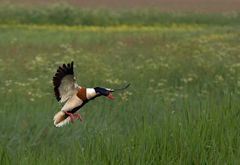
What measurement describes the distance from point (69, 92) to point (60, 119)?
0.41 feet

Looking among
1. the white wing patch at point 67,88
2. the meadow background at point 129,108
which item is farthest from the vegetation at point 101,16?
the white wing patch at point 67,88

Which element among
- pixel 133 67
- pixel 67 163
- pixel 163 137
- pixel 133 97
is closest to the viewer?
pixel 67 163

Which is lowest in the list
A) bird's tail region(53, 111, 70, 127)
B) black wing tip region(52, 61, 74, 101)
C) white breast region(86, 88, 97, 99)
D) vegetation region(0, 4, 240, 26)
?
vegetation region(0, 4, 240, 26)

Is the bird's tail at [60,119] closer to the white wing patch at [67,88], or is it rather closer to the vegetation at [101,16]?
the white wing patch at [67,88]

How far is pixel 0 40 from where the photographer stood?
1609 centimetres

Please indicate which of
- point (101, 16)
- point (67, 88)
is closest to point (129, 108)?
point (67, 88)

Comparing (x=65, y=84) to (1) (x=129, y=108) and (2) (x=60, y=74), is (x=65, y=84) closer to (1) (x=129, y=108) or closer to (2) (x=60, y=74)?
(2) (x=60, y=74)

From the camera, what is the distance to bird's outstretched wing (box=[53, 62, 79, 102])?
2.45 metres

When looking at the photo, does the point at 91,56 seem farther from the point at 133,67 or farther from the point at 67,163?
the point at 67,163

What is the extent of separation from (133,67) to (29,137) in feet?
16.8

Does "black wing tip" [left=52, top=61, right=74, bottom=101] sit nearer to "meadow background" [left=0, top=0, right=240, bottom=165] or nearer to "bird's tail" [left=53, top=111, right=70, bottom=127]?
"bird's tail" [left=53, top=111, right=70, bottom=127]

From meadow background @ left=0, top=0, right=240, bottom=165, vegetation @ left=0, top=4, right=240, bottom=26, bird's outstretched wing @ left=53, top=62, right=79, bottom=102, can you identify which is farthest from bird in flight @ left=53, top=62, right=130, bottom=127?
vegetation @ left=0, top=4, right=240, bottom=26

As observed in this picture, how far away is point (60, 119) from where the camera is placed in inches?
96.4

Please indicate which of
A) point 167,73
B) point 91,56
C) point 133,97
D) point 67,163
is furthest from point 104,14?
point 67,163
